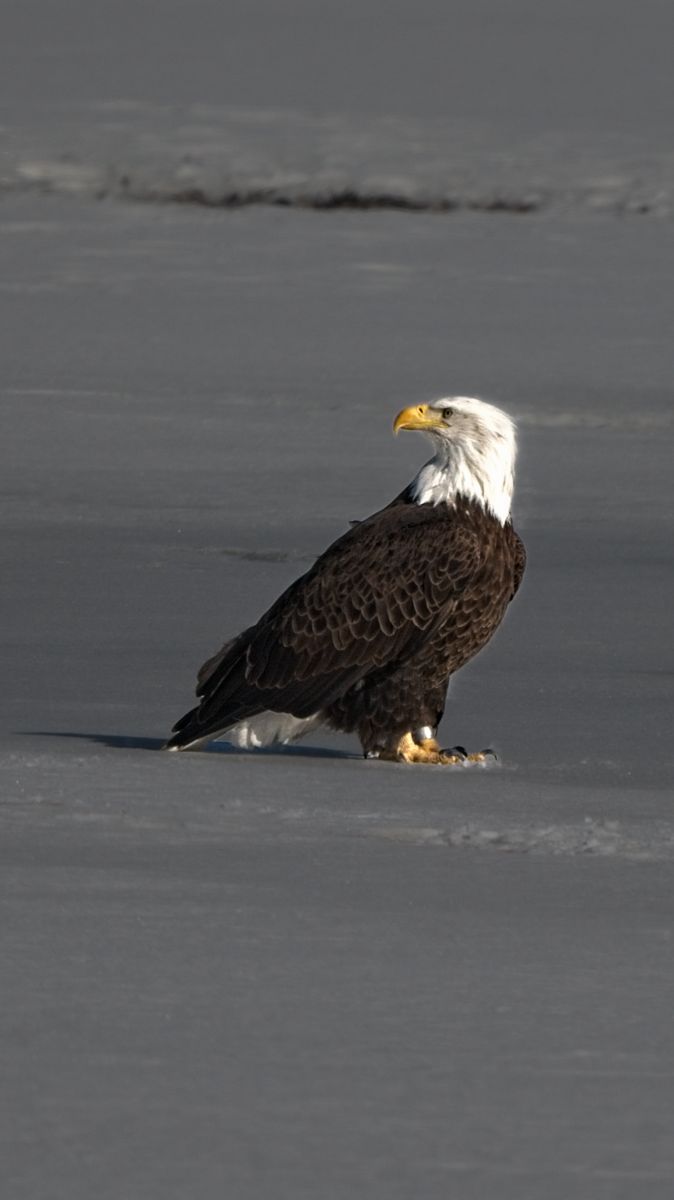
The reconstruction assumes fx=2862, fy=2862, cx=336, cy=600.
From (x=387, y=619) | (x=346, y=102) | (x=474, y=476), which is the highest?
(x=346, y=102)

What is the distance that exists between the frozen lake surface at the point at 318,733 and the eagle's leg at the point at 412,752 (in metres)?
0.15

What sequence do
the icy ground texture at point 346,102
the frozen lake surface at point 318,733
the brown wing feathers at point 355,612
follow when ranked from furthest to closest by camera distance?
the icy ground texture at point 346,102 → the brown wing feathers at point 355,612 → the frozen lake surface at point 318,733

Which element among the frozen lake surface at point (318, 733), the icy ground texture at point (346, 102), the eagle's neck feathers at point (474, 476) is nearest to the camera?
the frozen lake surface at point (318, 733)

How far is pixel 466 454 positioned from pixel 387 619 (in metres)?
0.47

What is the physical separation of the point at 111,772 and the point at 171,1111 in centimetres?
253

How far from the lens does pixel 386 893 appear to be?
5047mm

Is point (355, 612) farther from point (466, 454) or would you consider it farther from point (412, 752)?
point (466, 454)

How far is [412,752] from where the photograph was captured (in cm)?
701

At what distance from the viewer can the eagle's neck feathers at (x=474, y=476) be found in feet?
23.3

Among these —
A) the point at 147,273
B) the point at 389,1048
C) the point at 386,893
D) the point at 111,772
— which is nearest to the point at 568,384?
the point at 147,273

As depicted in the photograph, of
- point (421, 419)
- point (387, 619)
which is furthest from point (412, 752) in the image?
point (421, 419)

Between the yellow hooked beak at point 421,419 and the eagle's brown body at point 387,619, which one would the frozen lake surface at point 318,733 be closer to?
the eagle's brown body at point 387,619

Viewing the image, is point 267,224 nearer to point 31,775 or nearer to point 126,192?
point 126,192

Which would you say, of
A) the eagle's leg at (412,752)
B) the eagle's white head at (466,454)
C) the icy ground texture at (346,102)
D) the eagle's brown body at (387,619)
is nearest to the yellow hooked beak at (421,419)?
the eagle's white head at (466,454)
